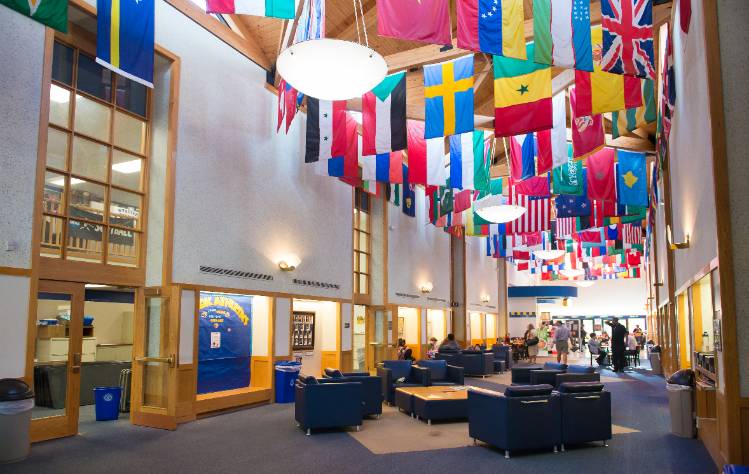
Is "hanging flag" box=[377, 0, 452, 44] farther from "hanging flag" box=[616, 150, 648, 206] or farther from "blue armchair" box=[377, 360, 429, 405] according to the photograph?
"hanging flag" box=[616, 150, 648, 206]

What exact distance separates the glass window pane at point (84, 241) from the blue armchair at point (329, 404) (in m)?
3.36

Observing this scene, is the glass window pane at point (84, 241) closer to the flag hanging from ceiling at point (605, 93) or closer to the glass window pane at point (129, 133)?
the glass window pane at point (129, 133)

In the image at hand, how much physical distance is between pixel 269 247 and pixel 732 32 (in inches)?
324

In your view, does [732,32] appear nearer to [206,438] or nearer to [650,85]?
[650,85]

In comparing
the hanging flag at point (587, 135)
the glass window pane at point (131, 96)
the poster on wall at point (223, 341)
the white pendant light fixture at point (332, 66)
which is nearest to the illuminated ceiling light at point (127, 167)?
the glass window pane at point (131, 96)

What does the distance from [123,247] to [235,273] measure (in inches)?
82.3

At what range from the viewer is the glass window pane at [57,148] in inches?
308

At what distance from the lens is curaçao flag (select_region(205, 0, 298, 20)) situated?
6.32 metres

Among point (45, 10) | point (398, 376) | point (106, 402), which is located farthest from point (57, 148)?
point (398, 376)

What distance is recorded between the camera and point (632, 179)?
12906 mm

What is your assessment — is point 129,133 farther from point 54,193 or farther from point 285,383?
point 285,383

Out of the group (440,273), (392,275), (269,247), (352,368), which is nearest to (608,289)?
(440,273)

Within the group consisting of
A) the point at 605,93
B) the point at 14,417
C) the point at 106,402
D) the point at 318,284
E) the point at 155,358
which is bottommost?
the point at 106,402

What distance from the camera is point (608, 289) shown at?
122 feet
